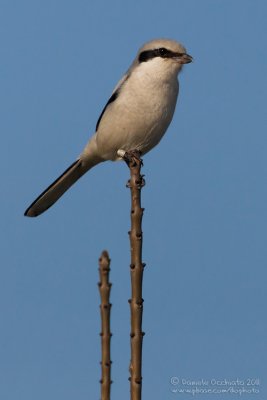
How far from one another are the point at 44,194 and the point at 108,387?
4.28 meters

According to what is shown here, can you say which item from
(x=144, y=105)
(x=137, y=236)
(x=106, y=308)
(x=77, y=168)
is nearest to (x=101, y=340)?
(x=106, y=308)

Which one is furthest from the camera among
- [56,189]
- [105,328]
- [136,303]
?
[56,189]

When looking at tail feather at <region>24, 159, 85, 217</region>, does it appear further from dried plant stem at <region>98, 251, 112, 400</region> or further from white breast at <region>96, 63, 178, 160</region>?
dried plant stem at <region>98, 251, 112, 400</region>

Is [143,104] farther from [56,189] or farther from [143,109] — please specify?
[56,189]

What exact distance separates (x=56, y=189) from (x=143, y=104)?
123 cm

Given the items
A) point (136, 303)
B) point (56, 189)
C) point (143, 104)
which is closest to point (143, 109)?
point (143, 104)

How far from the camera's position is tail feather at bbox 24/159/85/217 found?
18.5 feet

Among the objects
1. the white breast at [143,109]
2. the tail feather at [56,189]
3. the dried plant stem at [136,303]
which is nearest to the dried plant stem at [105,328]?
the dried plant stem at [136,303]

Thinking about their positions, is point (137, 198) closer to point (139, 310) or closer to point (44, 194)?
point (139, 310)

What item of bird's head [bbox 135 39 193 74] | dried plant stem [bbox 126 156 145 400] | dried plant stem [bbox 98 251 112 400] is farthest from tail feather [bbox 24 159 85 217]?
dried plant stem [bbox 98 251 112 400]

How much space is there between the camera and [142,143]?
565 centimetres

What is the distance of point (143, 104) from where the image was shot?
17.7 ft

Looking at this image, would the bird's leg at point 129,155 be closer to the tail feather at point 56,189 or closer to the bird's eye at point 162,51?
the tail feather at point 56,189

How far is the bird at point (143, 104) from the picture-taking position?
5398 millimetres
